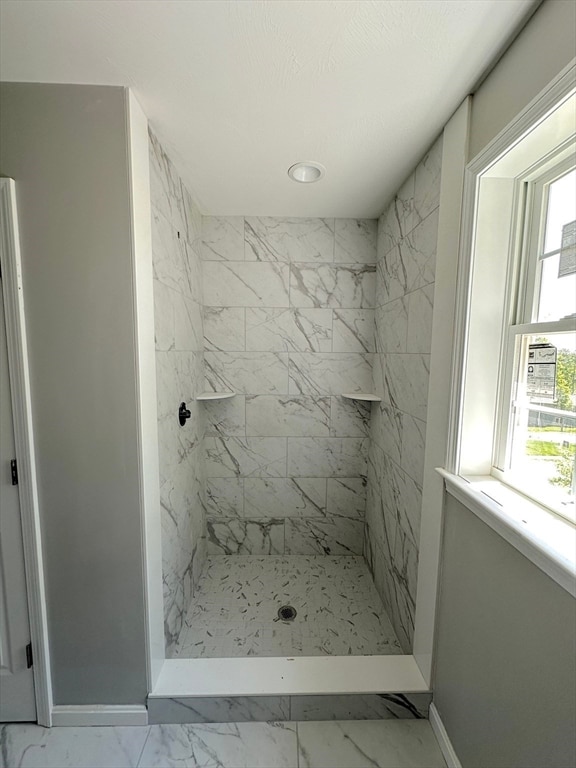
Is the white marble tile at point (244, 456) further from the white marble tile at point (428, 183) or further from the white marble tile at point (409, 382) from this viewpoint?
the white marble tile at point (428, 183)

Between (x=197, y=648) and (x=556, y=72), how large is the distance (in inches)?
97.3

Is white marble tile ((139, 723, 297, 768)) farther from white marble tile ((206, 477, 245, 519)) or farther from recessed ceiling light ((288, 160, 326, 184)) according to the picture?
recessed ceiling light ((288, 160, 326, 184))

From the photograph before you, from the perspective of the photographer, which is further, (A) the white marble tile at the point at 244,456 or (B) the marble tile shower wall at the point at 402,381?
(A) the white marble tile at the point at 244,456

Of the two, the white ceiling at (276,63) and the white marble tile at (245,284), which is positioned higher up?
the white ceiling at (276,63)

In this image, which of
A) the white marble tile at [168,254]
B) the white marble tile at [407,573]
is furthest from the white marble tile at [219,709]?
the white marble tile at [168,254]

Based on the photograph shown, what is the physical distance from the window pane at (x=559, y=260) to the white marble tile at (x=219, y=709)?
163cm

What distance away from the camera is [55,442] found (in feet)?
3.60

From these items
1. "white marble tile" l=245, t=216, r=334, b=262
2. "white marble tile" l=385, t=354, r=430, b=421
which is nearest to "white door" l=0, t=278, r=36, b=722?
"white marble tile" l=245, t=216, r=334, b=262

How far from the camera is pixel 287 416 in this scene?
2.13 metres

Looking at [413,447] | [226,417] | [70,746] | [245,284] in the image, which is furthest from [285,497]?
[245,284]

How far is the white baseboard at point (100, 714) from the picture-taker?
1.18 m

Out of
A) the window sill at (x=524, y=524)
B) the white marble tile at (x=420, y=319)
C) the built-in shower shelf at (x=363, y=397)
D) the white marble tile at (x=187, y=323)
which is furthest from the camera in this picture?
the built-in shower shelf at (x=363, y=397)

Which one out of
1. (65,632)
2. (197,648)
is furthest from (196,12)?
(197,648)

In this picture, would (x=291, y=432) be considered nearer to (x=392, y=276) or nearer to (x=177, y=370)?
(x=177, y=370)
